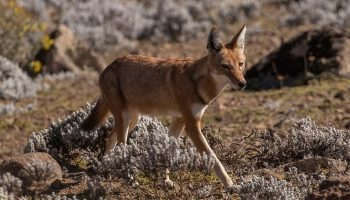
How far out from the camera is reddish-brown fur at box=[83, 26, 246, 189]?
7094 millimetres

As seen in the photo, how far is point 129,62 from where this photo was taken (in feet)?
26.0

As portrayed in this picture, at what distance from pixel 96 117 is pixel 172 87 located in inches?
41.3

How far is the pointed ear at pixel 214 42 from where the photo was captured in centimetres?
718

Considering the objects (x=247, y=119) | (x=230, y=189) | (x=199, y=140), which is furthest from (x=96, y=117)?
(x=247, y=119)

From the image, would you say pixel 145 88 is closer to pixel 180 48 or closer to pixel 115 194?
pixel 115 194

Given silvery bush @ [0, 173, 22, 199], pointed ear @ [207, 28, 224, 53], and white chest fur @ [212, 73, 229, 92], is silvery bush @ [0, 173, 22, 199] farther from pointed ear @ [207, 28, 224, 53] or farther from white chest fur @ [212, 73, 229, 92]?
pointed ear @ [207, 28, 224, 53]

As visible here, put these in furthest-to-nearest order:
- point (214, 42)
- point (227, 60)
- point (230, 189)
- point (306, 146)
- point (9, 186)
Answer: point (306, 146) → point (214, 42) → point (227, 60) → point (230, 189) → point (9, 186)

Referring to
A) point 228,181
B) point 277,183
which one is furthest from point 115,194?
point 277,183

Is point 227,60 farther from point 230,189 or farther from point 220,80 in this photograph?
point 230,189

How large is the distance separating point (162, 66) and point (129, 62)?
1.35 ft

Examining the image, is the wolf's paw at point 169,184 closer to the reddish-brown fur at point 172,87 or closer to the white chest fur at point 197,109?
the reddish-brown fur at point 172,87

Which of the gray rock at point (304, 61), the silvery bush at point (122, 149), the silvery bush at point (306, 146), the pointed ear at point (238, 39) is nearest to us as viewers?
the silvery bush at point (122, 149)

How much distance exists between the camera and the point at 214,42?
720cm

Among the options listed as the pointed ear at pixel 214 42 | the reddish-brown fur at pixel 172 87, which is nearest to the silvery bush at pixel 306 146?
the reddish-brown fur at pixel 172 87
